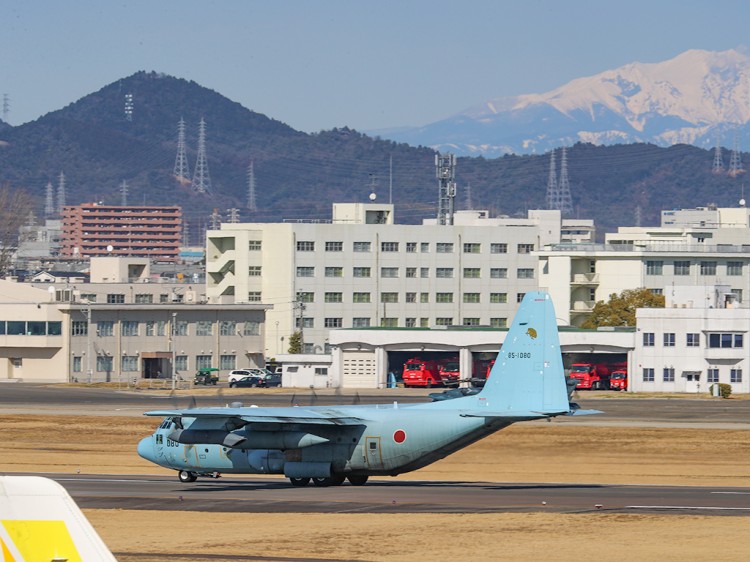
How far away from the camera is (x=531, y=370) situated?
4897cm

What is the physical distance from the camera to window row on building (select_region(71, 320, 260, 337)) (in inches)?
5349

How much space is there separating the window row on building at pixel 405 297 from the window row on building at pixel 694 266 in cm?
1465

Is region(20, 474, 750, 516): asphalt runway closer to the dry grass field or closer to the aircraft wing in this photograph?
the dry grass field

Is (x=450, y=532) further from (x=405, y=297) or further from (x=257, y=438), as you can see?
(x=405, y=297)

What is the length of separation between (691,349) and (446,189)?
74167 mm

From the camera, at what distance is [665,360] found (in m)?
120

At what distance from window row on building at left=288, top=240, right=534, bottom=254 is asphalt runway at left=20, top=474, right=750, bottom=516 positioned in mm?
104394

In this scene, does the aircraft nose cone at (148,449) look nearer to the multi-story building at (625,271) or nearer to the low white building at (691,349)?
the low white building at (691,349)

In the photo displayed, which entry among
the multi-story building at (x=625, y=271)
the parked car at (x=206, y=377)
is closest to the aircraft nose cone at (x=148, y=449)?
the parked car at (x=206, y=377)

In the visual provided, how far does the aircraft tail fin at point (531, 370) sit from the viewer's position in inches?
1911

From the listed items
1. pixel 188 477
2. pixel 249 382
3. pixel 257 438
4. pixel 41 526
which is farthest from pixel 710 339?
pixel 41 526

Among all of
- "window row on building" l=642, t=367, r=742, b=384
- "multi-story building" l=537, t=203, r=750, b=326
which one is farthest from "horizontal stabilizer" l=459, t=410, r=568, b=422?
"multi-story building" l=537, t=203, r=750, b=326

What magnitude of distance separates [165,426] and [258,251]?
4423 inches

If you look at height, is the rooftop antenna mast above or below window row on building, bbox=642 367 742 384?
above
